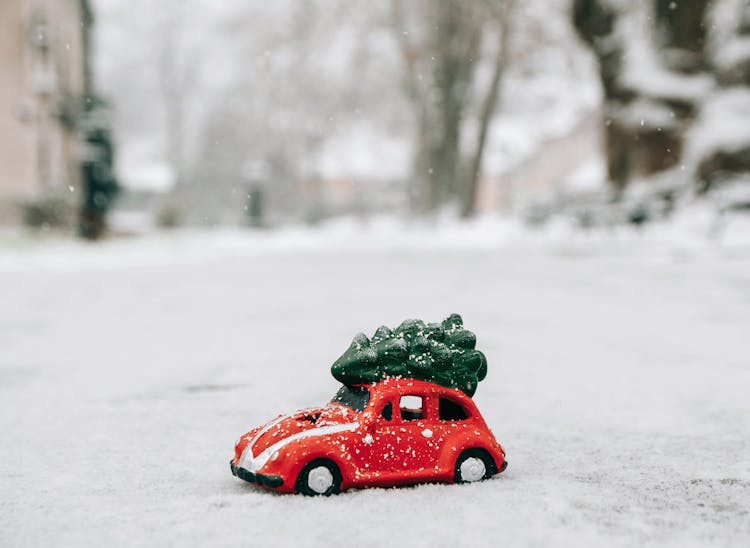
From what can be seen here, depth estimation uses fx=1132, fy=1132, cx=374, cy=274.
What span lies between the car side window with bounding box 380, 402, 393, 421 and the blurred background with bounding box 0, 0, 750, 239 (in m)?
23.2

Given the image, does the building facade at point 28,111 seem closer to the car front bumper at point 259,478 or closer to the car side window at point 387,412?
the car front bumper at point 259,478

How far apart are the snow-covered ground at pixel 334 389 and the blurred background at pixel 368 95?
852cm

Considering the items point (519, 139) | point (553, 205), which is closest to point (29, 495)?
point (553, 205)

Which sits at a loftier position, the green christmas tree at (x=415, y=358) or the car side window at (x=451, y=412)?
the green christmas tree at (x=415, y=358)

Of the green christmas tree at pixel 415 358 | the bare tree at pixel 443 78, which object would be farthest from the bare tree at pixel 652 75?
the green christmas tree at pixel 415 358

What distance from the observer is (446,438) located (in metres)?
6.75

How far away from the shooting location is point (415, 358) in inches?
271

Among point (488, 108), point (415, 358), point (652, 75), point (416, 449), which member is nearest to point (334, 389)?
point (415, 358)

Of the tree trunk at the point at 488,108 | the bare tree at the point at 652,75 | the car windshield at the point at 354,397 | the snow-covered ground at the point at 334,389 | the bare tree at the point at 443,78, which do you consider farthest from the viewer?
the bare tree at the point at 443,78

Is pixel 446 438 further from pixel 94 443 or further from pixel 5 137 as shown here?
pixel 5 137

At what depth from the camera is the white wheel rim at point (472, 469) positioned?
6.81 m

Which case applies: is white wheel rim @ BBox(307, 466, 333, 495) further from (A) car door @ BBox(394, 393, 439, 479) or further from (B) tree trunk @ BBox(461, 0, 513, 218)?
(B) tree trunk @ BBox(461, 0, 513, 218)

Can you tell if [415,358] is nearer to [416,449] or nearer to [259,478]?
[416,449]

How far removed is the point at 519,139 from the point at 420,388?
94.9 meters
